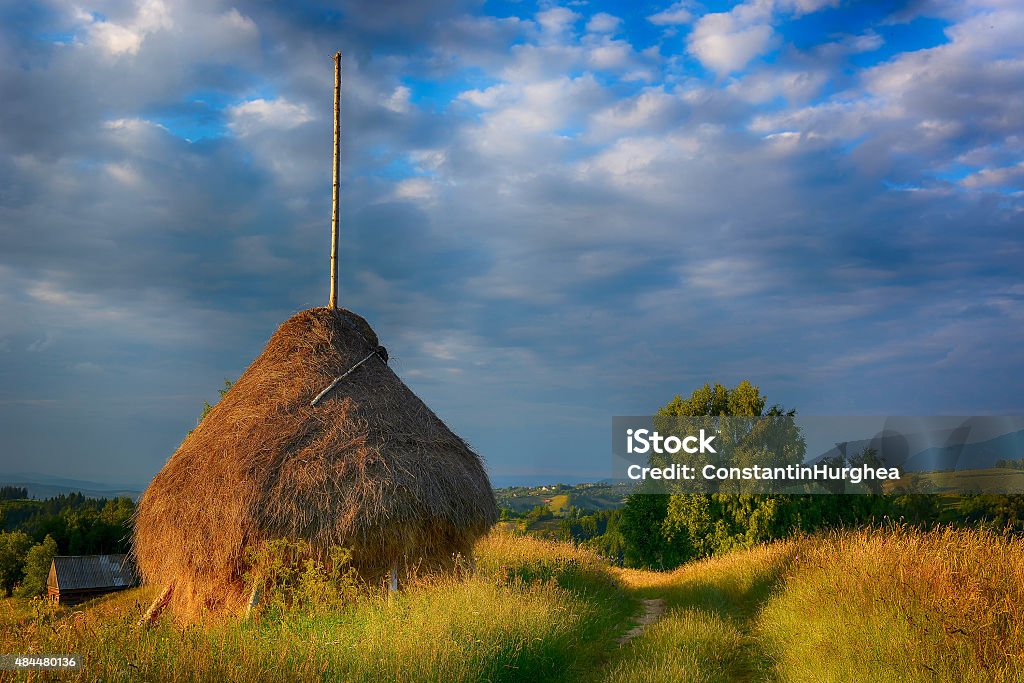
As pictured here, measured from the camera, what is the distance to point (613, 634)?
35.4ft

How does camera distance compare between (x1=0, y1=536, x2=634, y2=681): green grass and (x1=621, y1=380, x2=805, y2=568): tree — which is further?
(x1=621, y1=380, x2=805, y2=568): tree

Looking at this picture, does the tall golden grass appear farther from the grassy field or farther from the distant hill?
the distant hill

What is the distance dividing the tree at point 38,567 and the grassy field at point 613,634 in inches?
575

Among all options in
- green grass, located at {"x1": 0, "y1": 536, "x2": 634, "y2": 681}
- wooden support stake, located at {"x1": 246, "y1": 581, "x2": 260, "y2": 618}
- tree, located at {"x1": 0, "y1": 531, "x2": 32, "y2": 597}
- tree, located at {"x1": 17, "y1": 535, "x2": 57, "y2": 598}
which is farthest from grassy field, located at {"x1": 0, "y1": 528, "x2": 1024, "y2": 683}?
tree, located at {"x1": 0, "y1": 531, "x2": 32, "y2": 597}

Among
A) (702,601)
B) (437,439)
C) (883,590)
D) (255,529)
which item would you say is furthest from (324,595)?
(702,601)

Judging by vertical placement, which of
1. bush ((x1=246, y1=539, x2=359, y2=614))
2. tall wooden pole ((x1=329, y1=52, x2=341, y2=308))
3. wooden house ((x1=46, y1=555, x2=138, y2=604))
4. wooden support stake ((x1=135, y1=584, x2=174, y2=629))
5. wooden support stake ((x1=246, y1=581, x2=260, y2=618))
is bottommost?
wooden house ((x1=46, y1=555, x2=138, y2=604))

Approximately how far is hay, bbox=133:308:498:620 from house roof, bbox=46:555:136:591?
381 inches

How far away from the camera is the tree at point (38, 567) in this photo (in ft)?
63.6

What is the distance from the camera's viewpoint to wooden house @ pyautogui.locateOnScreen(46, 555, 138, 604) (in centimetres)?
1928

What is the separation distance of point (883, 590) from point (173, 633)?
8.00m

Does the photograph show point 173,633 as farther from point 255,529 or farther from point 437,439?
point 437,439

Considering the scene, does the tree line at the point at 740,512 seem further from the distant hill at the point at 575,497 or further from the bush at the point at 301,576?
the bush at the point at 301,576

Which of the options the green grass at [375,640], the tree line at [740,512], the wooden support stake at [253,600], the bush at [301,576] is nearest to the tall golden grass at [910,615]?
the green grass at [375,640]

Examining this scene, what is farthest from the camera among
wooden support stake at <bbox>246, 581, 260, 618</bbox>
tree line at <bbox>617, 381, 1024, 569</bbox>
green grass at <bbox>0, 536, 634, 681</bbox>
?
tree line at <bbox>617, 381, 1024, 569</bbox>
